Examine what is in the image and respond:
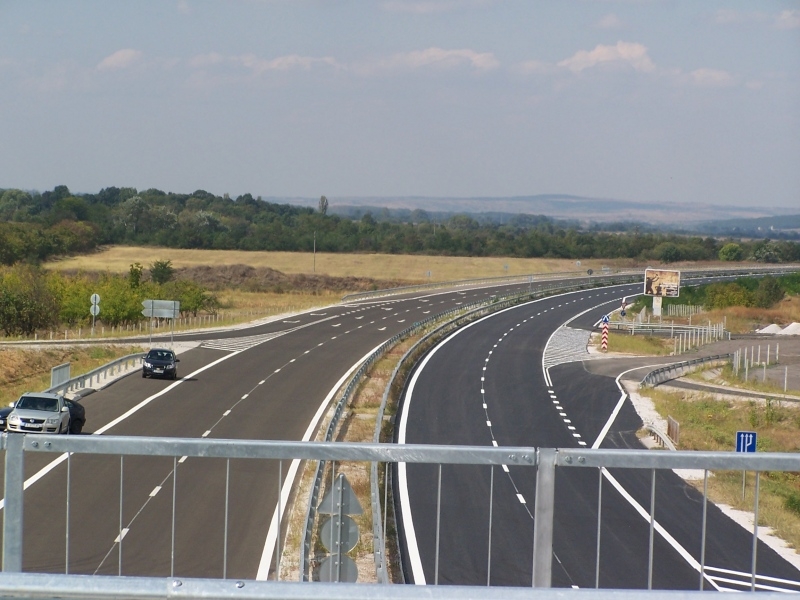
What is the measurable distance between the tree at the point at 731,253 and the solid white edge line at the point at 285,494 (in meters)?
146

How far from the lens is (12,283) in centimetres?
7800

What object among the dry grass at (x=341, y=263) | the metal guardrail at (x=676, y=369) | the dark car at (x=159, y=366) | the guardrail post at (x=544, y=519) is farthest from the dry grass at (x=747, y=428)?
the dry grass at (x=341, y=263)

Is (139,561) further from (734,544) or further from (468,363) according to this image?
(468,363)

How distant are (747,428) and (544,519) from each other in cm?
3701

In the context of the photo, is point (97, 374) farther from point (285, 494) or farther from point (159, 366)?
point (285, 494)

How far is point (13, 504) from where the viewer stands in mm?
4973

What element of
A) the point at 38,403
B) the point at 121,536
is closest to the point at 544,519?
the point at 121,536

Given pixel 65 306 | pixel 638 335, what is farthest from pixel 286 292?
pixel 638 335

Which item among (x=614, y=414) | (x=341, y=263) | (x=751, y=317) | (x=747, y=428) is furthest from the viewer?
(x=341, y=263)

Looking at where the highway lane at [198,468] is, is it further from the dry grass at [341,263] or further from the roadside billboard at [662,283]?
the dry grass at [341,263]

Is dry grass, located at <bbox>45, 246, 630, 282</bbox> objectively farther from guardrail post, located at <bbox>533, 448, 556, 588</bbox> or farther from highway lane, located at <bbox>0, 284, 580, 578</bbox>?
guardrail post, located at <bbox>533, 448, 556, 588</bbox>

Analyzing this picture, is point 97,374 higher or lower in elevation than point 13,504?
lower

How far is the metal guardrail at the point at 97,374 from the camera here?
37.4 metres

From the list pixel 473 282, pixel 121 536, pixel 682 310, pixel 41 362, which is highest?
pixel 121 536
